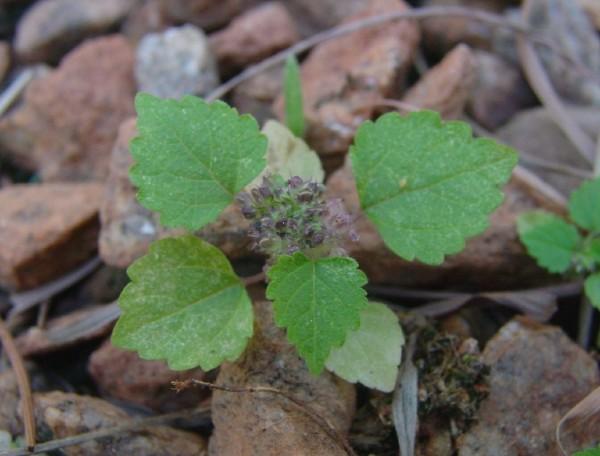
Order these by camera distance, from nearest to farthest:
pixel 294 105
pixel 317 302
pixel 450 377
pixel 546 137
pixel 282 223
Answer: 1. pixel 317 302
2. pixel 282 223
3. pixel 450 377
4. pixel 294 105
5. pixel 546 137

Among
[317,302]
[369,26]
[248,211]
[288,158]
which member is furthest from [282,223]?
[369,26]

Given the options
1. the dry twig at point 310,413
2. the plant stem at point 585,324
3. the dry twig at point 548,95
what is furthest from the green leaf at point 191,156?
the dry twig at point 548,95

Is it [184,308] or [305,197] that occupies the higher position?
[305,197]

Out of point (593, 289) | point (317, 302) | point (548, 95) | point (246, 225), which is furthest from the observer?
point (548, 95)

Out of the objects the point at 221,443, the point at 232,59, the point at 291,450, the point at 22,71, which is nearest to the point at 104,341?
the point at 221,443

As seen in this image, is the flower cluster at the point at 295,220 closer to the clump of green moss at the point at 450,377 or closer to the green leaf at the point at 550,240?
the clump of green moss at the point at 450,377

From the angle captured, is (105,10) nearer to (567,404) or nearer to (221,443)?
(221,443)

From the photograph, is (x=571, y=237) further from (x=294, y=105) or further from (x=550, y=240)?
(x=294, y=105)

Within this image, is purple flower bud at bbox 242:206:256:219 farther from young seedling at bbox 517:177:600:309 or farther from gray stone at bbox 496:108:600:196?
gray stone at bbox 496:108:600:196
